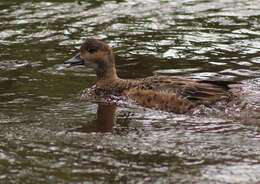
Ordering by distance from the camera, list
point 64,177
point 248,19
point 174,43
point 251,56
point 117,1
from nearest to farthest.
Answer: point 64,177, point 251,56, point 174,43, point 248,19, point 117,1

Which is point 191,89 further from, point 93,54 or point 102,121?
point 93,54

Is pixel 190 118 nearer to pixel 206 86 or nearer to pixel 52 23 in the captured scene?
pixel 206 86

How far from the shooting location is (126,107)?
11812 millimetres

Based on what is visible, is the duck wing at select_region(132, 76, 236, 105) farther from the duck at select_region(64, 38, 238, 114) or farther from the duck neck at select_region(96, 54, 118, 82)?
the duck neck at select_region(96, 54, 118, 82)

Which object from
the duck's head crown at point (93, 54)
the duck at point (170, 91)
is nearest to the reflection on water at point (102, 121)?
the duck at point (170, 91)

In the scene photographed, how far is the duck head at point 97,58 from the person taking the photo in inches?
496

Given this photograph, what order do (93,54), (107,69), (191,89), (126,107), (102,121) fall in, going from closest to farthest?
(102,121) → (191,89) → (126,107) → (93,54) → (107,69)

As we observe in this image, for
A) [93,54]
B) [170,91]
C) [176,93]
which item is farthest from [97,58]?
[176,93]

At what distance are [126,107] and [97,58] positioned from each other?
1.20 m

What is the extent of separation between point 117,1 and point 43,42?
3.55m

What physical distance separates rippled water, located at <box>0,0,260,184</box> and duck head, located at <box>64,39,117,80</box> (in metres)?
0.43

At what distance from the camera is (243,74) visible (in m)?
13.2

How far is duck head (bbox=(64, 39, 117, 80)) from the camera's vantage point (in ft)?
41.3

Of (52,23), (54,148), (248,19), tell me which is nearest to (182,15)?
(248,19)
